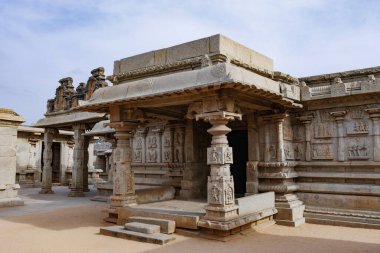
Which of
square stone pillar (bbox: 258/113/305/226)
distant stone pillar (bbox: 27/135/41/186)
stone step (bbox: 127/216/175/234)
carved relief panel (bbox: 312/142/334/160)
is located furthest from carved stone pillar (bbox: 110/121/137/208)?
distant stone pillar (bbox: 27/135/41/186)

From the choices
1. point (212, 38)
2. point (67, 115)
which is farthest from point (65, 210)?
point (212, 38)

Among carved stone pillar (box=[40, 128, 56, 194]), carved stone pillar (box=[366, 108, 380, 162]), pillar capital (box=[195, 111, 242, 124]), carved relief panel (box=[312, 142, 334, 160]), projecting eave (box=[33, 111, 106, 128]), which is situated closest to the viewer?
pillar capital (box=[195, 111, 242, 124])

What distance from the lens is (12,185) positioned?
→ 11523 mm

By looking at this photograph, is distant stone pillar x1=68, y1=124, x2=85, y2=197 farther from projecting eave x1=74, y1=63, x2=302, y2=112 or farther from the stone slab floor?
projecting eave x1=74, y1=63, x2=302, y2=112

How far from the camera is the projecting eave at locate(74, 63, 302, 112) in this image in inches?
243

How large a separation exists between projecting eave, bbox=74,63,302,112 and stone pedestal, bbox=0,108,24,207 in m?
5.16

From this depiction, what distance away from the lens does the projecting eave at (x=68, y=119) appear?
1354cm

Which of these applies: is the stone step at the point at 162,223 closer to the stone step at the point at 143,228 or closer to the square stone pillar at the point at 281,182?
the stone step at the point at 143,228

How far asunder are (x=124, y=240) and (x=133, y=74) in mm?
5467

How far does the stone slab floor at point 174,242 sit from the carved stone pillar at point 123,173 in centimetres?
81

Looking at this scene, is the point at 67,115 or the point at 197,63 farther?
the point at 67,115

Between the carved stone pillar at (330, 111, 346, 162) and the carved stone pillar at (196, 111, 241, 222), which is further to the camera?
the carved stone pillar at (330, 111, 346, 162)

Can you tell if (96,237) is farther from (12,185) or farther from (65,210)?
(12,185)

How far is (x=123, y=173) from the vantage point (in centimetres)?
799
